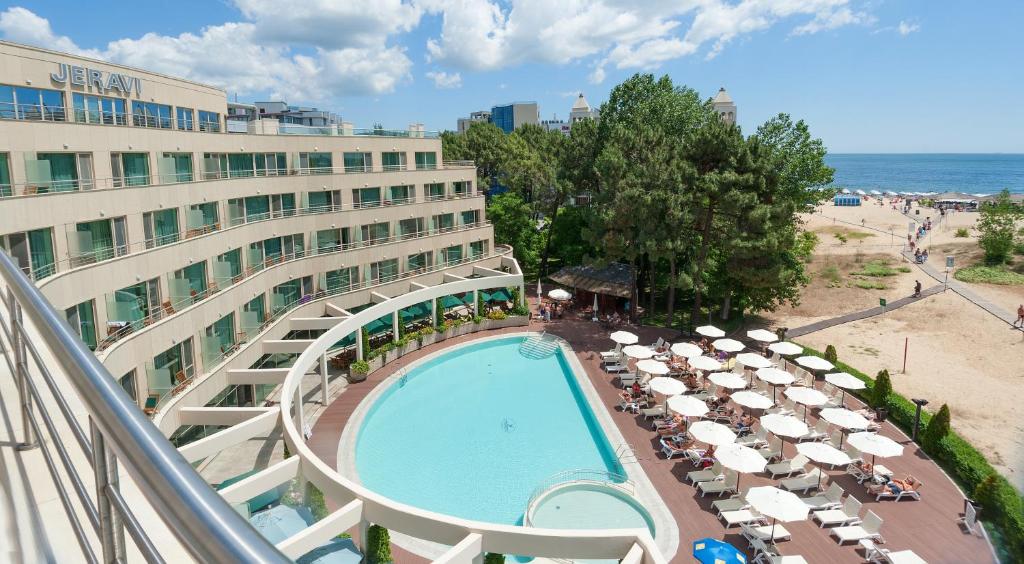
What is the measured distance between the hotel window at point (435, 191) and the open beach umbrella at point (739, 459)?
27.0 metres

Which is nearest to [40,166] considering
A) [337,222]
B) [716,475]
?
[337,222]

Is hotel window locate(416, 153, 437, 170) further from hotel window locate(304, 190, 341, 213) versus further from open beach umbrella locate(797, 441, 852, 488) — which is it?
open beach umbrella locate(797, 441, 852, 488)

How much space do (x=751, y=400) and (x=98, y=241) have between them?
25.1m

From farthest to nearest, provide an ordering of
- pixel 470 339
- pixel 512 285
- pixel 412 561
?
pixel 512 285
pixel 470 339
pixel 412 561

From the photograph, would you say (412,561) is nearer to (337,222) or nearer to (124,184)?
(124,184)

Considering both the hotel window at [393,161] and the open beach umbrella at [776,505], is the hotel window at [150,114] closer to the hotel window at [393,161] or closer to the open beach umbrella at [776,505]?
the hotel window at [393,161]

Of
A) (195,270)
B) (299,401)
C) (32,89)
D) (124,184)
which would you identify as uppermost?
(32,89)

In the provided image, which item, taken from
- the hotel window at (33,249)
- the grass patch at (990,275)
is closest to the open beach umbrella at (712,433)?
the hotel window at (33,249)

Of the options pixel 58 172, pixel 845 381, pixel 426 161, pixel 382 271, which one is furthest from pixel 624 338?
pixel 58 172

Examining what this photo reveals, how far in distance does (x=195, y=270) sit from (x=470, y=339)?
57.3 ft

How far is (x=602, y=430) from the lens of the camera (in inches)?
1028

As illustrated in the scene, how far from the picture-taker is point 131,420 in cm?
153

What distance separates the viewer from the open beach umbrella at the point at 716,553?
16.6 metres

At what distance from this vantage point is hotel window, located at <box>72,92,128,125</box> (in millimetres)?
21984
